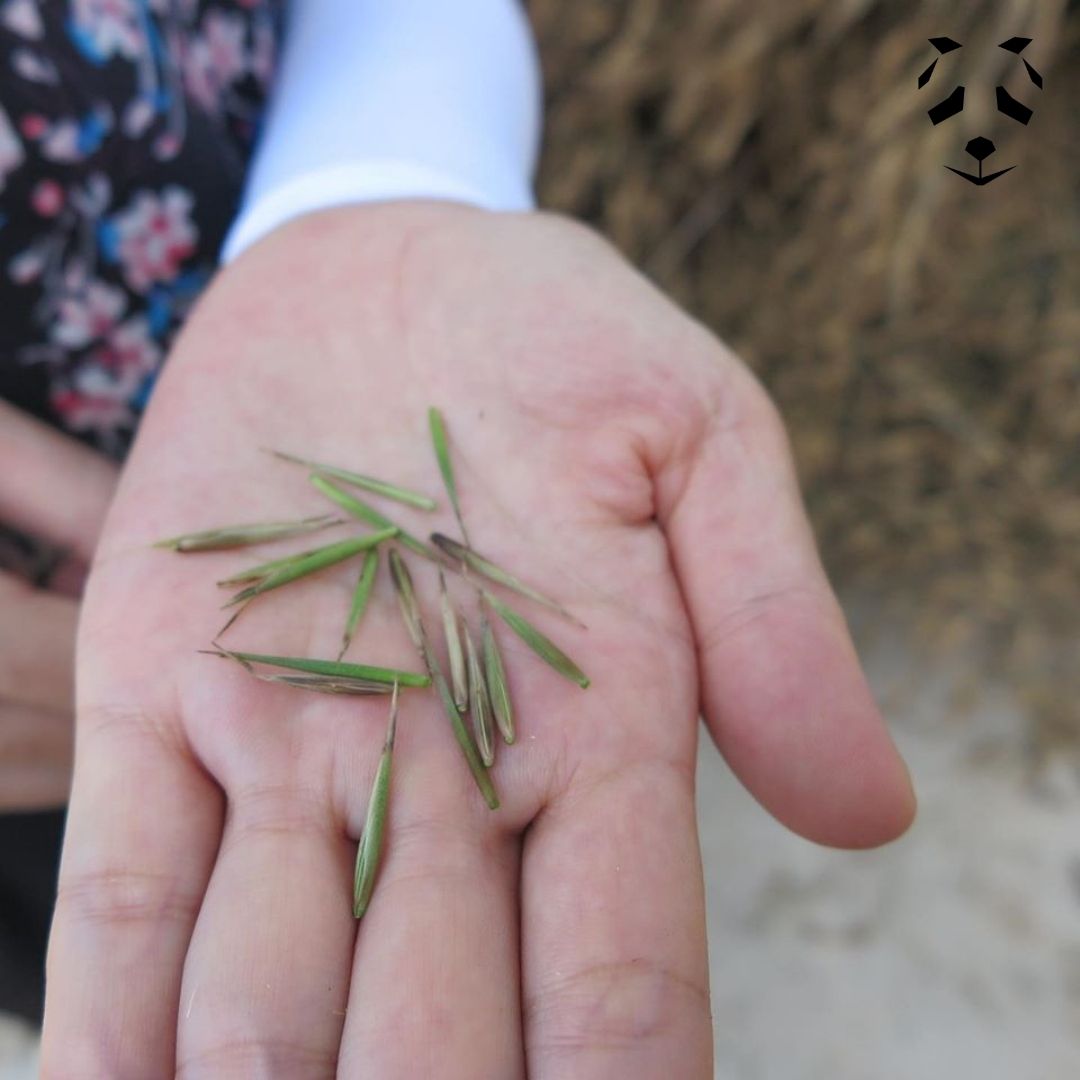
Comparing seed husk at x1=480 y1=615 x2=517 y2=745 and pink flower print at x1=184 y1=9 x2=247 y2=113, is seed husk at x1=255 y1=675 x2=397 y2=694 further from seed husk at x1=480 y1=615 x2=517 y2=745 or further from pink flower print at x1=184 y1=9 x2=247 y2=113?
pink flower print at x1=184 y1=9 x2=247 y2=113

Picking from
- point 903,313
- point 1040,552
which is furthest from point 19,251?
point 1040,552

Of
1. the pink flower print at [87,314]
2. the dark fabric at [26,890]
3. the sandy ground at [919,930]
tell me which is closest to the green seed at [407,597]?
the pink flower print at [87,314]

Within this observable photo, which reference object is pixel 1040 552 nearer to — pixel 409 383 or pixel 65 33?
pixel 409 383

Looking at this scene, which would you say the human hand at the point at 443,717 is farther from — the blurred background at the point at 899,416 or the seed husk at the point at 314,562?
the blurred background at the point at 899,416

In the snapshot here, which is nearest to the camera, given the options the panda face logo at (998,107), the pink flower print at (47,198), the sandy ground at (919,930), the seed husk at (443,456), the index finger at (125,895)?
the index finger at (125,895)

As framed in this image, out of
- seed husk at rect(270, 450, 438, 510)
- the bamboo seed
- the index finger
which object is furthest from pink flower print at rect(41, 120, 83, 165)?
the index finger

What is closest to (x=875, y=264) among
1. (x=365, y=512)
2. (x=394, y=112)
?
(x=394, y=112)

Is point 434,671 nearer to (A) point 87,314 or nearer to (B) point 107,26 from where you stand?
(A) point 87,314

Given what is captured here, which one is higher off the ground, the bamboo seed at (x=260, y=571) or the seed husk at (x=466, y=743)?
the bamboo seed at (x=260, y=571)
